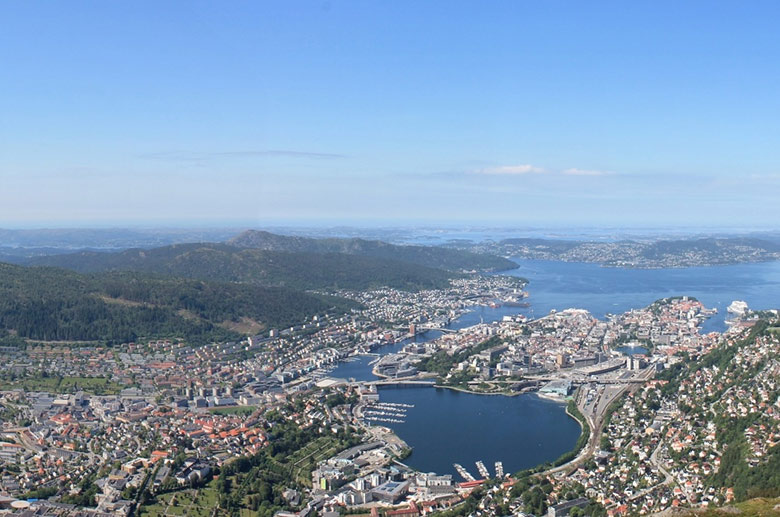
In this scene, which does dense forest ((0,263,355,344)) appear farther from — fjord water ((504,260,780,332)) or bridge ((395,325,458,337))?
fjord water ((504,260,780,332))

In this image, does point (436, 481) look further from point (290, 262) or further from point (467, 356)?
point (290, 262)

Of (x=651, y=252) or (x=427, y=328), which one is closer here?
(x=427, y=328)

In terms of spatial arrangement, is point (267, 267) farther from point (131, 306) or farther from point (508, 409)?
point (508, 409)

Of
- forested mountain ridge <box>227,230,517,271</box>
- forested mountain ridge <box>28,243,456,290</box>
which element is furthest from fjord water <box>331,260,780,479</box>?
forested mountain ridge <box>227,230,517,271</box>

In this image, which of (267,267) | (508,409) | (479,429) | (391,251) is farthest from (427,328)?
(391,251)

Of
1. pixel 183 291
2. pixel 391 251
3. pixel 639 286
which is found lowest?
pixel 639 286

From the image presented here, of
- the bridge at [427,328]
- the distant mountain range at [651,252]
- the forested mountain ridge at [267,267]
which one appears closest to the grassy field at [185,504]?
the bridge at [427,328]

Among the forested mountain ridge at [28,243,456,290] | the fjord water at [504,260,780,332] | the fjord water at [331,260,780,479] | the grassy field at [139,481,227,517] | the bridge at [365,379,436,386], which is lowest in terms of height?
the grassy field at [139,481,227,517]
